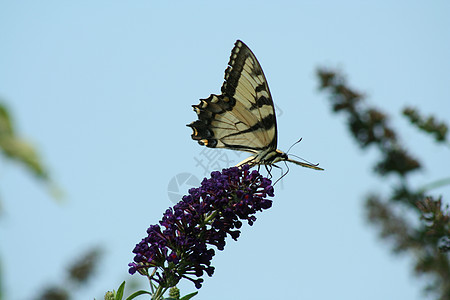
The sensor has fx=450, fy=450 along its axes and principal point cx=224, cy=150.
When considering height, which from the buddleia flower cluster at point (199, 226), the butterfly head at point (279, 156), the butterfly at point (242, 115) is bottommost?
the buddleia flower cluster at point (199, 226)

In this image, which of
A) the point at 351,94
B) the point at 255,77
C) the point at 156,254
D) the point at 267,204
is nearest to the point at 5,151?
the point at 156,254

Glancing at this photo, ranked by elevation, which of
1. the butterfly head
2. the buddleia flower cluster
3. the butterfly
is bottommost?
the buddleia flower cluster

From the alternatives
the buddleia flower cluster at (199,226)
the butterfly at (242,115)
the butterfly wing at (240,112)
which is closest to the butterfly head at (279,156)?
the butterfly at (242,115)

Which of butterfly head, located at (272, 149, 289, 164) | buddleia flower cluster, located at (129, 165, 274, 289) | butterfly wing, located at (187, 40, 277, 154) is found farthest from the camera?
butterfly wing, located at (187, 40, 277, 154)

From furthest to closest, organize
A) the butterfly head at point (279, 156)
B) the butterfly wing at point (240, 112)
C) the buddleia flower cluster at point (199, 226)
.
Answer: the butterfly wing at point (240, 112) < the butterfly head at point (279, 156) < the buddleia flower cluster at point (199, 226)

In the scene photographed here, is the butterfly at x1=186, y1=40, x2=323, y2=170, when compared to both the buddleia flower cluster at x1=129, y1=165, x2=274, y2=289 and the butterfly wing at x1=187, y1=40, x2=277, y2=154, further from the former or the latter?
the buddleia flower cluster at x1=129, y1=165, x2=274, y2=289

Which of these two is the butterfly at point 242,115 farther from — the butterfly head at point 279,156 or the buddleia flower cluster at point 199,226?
the buddleia flower cluster at point 199,226

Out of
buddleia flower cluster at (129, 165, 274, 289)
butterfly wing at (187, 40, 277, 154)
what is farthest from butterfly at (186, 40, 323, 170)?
buddleia flower cluster at (129, 165, 274, 289)

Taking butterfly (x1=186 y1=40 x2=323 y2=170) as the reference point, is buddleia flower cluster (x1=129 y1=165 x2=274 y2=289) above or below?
below

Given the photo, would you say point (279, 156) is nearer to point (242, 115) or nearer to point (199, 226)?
point (242, 115)
